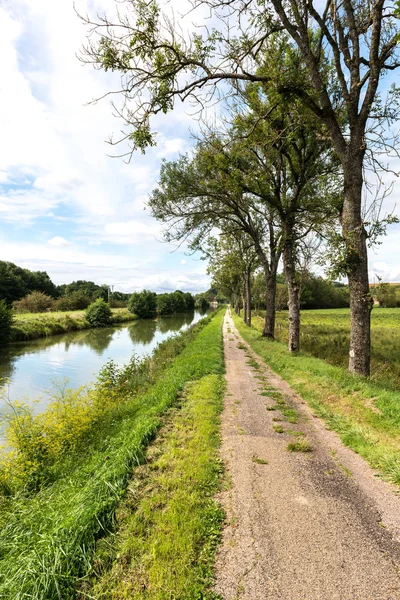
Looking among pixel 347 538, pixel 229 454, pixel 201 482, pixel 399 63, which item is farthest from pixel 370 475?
pixel 399 63

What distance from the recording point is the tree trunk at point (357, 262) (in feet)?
23.7

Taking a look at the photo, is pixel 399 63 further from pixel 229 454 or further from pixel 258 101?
pixel 229 454

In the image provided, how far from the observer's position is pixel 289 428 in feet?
18.2

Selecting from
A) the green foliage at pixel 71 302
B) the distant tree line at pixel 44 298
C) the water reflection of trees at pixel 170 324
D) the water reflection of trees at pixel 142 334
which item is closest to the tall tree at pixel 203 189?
the water reflection of trees at pixel 142 334

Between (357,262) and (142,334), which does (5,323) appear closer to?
(142,334)

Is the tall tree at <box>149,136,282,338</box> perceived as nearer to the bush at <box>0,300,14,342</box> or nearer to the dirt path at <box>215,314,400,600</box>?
the dirt path at <box>215,314,400,600</box>

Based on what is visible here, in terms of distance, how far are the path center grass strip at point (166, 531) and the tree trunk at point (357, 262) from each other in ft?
15.6

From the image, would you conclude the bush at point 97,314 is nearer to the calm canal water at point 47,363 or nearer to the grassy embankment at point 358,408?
the calm canal water at point 47,363

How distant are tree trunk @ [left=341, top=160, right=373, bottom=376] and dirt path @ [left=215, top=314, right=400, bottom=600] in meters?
3.16

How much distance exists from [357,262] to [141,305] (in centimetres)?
5872

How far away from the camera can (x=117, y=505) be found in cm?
350

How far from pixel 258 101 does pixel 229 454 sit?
1148 cm

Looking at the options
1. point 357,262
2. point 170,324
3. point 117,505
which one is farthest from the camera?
point 170,324

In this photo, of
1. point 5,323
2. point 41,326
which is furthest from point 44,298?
point 5,323
